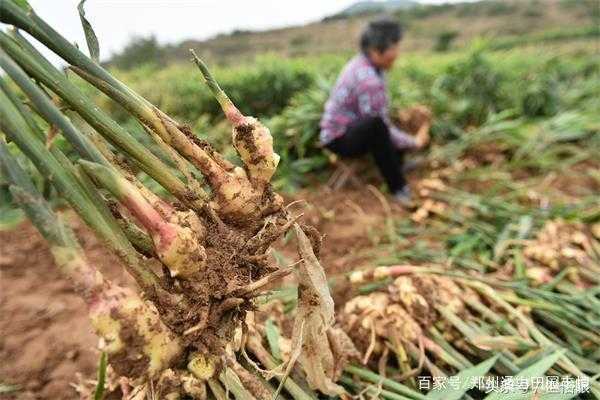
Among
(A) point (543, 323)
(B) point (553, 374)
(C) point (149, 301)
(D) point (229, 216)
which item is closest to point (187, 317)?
(C) point (149, 301)

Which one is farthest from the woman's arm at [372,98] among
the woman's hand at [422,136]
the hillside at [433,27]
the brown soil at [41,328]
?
the hillside at [433,27]

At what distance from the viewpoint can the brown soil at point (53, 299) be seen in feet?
4.97

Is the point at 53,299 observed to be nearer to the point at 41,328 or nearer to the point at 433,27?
the point at 41,328

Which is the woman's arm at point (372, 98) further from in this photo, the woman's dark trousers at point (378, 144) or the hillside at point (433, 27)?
the hillside at point (433, 27)

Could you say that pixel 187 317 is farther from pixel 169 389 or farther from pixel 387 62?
pixel 387 62

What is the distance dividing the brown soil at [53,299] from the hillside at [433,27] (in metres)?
21.7

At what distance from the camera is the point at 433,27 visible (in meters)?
29.8

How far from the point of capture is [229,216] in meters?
1.14

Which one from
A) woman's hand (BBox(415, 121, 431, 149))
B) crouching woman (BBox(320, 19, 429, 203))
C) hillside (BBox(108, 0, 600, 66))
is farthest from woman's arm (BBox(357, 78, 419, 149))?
hillside (BBox(108, 0, 600, 66))

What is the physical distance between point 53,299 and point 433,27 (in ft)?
100

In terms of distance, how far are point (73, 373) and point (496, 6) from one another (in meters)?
34.7

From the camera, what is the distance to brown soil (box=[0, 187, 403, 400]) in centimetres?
151

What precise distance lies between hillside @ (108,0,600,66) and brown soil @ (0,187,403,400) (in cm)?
2165

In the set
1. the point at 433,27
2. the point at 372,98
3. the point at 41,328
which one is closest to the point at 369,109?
the point at 372,98
